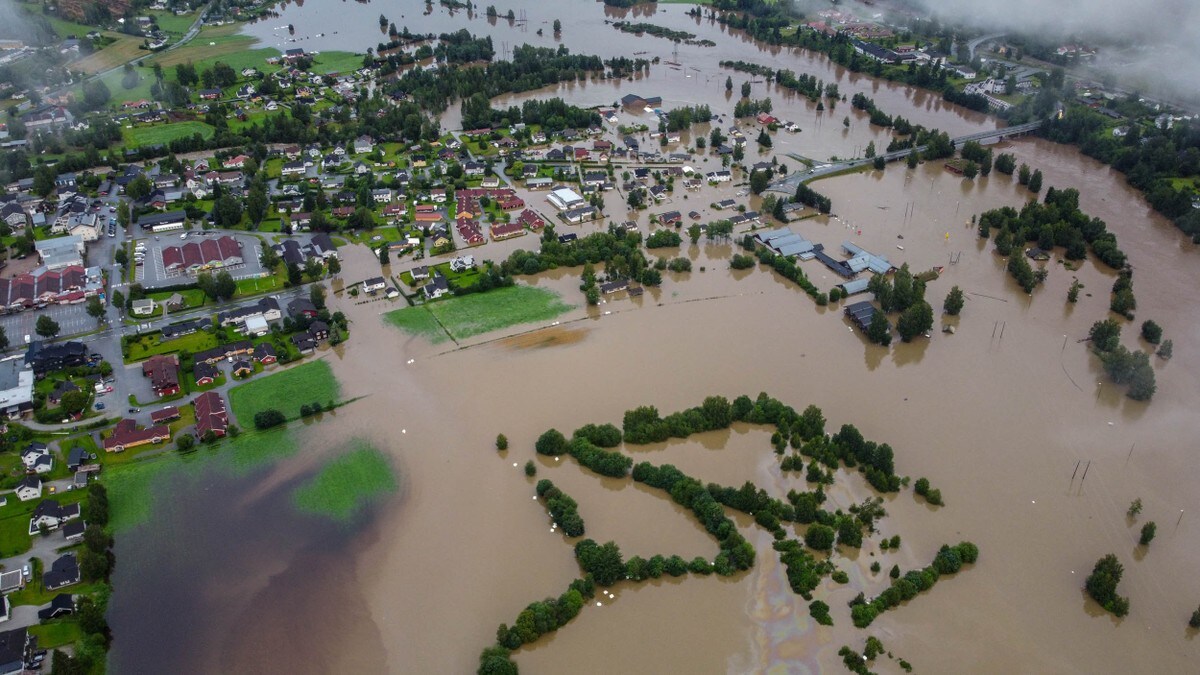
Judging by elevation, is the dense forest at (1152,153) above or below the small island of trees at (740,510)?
above

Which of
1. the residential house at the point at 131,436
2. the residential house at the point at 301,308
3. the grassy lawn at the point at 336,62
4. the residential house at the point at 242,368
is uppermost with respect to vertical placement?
the grassy lawn at the point at 336,62

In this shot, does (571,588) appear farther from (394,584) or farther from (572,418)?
(572,418)

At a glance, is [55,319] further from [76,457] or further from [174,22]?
[174,22]

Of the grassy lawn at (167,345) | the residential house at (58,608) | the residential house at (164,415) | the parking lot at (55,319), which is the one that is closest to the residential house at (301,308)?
the grassy lawn at (167,345)

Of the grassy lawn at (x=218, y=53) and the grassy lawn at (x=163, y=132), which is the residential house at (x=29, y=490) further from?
the grassy lawn at (x=218, y=53)

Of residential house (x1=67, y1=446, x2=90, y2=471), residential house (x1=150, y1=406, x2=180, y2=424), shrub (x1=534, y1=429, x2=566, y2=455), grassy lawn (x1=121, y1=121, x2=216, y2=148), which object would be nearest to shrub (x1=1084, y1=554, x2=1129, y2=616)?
shrub (x1=534, y1=429, x2=566, y2=455)

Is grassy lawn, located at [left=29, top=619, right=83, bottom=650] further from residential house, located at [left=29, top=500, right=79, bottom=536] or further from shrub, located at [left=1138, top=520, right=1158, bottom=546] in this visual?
shrub, located at [left=1138, top=520, right=1158, bottom=546]

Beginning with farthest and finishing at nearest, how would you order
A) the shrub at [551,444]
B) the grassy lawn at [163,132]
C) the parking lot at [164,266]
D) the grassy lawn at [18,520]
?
the grassy lawn at [163,132], the parking lot at [164,266], the shrub at [551,444], the grassy lawn at [18,520]
